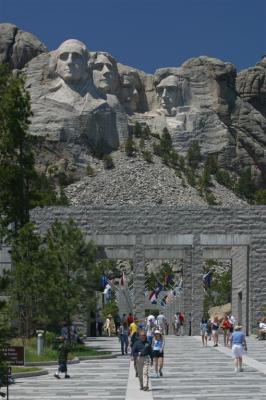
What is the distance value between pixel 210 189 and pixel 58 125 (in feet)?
59.6

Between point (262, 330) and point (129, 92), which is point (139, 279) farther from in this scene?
point (129, 92)

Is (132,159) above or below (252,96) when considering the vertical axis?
below

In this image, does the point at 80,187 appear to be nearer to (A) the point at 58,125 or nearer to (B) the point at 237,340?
(A) the point at 58,125

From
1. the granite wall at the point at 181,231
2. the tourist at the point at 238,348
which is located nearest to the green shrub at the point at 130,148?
the granite wall at the point at 181,231

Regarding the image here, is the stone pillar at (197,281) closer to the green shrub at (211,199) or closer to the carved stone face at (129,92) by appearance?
the green shrub at (211,199)

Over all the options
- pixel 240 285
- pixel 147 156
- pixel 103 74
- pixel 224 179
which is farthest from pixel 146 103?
pixel 240 285

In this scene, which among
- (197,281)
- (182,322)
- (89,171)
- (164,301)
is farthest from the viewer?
(89,171)

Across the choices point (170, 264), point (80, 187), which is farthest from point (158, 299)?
point (80, 187)

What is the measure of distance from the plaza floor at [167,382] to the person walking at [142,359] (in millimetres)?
218

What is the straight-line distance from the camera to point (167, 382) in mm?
22766

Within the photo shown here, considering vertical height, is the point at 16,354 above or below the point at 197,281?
below

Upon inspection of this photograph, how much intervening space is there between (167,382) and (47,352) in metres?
9.17

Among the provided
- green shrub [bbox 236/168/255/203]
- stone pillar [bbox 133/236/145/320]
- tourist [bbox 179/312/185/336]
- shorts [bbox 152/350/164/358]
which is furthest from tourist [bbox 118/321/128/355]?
green shrub [bbox 236/168/255/203]

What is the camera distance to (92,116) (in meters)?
114
